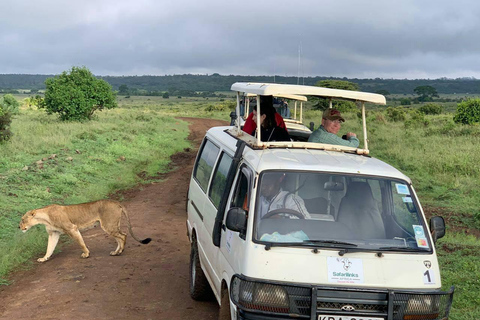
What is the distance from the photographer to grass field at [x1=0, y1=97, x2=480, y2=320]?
304 inches

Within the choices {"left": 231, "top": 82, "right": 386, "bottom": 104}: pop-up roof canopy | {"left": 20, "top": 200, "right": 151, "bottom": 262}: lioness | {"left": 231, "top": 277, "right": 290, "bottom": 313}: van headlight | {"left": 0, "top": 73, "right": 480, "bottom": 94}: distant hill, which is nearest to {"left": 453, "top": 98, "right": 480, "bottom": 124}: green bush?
{"left": 20, "top": 200, "right": 151, "bottom": 262}: lioness

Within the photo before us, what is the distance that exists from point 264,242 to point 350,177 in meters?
0.91

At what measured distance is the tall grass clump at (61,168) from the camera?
8.96 m

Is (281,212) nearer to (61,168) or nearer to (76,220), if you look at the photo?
(76,220)

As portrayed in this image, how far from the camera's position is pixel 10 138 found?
57.2 ft

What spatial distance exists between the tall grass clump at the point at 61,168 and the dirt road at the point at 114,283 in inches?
25.9

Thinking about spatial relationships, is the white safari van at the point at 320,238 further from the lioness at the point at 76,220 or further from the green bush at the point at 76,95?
the green bush at the point at 76,95

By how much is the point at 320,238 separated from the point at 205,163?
8.80 ft

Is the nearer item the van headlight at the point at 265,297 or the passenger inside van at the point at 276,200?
the van headlight at the point at 265,297

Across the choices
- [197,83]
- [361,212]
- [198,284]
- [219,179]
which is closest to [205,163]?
[219,179]

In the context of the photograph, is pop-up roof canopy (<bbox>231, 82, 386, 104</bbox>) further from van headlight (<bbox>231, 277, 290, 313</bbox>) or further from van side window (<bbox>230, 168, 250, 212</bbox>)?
van headlight (<bbox>231, 277, 290, 313</bbox>)


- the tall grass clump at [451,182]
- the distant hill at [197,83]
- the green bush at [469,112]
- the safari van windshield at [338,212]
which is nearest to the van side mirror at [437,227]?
the safari van windshield at [338,212]

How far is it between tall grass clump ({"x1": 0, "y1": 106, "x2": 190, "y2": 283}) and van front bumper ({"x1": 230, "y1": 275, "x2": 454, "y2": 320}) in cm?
454

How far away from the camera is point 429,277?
382cm
